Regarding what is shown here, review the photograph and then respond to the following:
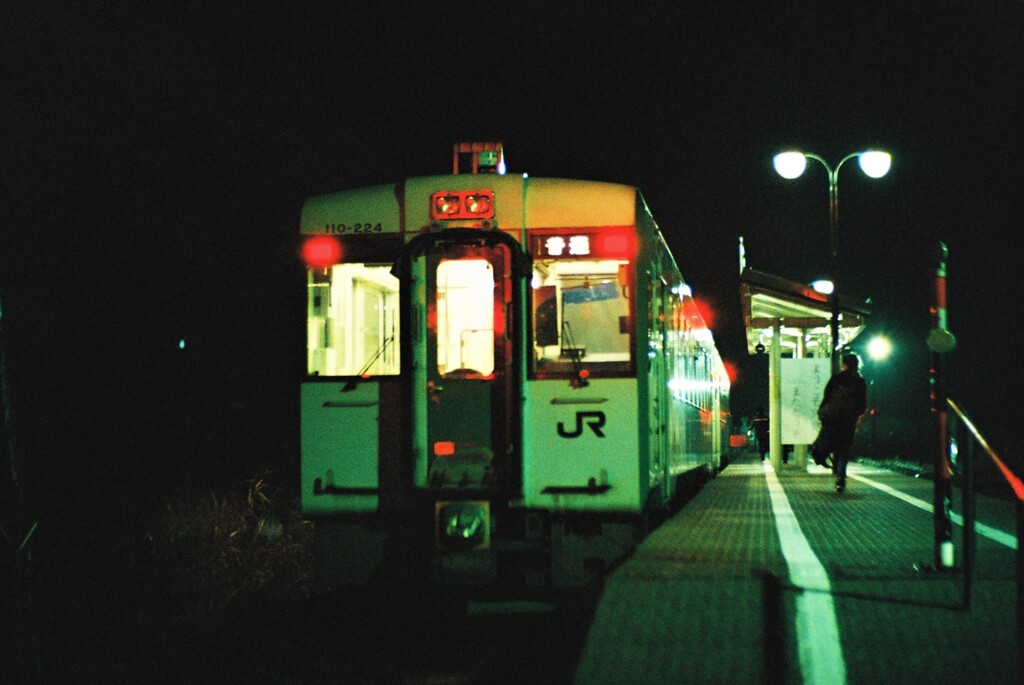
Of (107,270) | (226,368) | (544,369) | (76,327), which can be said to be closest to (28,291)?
(76,327)

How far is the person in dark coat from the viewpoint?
1345 centimetres

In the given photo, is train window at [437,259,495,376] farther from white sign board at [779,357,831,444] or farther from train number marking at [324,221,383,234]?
white sign board at [779,357,831,444]

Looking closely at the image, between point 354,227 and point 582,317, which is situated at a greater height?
point 354,227

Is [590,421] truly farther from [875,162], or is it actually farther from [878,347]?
[878,347]

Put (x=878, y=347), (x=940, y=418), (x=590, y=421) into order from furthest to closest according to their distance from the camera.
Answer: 1. (x=878, y=347)
2. (x=590, y=421)
3. (x=940, y=418)

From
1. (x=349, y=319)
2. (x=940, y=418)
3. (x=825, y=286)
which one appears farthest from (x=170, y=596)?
(x=825, y=286)

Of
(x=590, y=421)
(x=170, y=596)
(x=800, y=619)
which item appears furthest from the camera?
(x=170, y=596)

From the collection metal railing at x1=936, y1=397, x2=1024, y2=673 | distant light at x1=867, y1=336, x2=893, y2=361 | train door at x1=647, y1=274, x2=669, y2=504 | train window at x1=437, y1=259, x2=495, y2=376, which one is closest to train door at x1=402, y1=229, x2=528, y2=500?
train window at x1=437, y1=259, x2=495, y2=376

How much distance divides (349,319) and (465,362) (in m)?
0.94

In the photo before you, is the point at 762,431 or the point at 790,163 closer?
the point at 790,163

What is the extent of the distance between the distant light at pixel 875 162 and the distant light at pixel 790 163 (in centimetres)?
102

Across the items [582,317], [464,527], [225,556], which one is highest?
[582,317]

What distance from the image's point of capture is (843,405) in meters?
13.5

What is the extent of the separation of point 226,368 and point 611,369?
83.1 feet
